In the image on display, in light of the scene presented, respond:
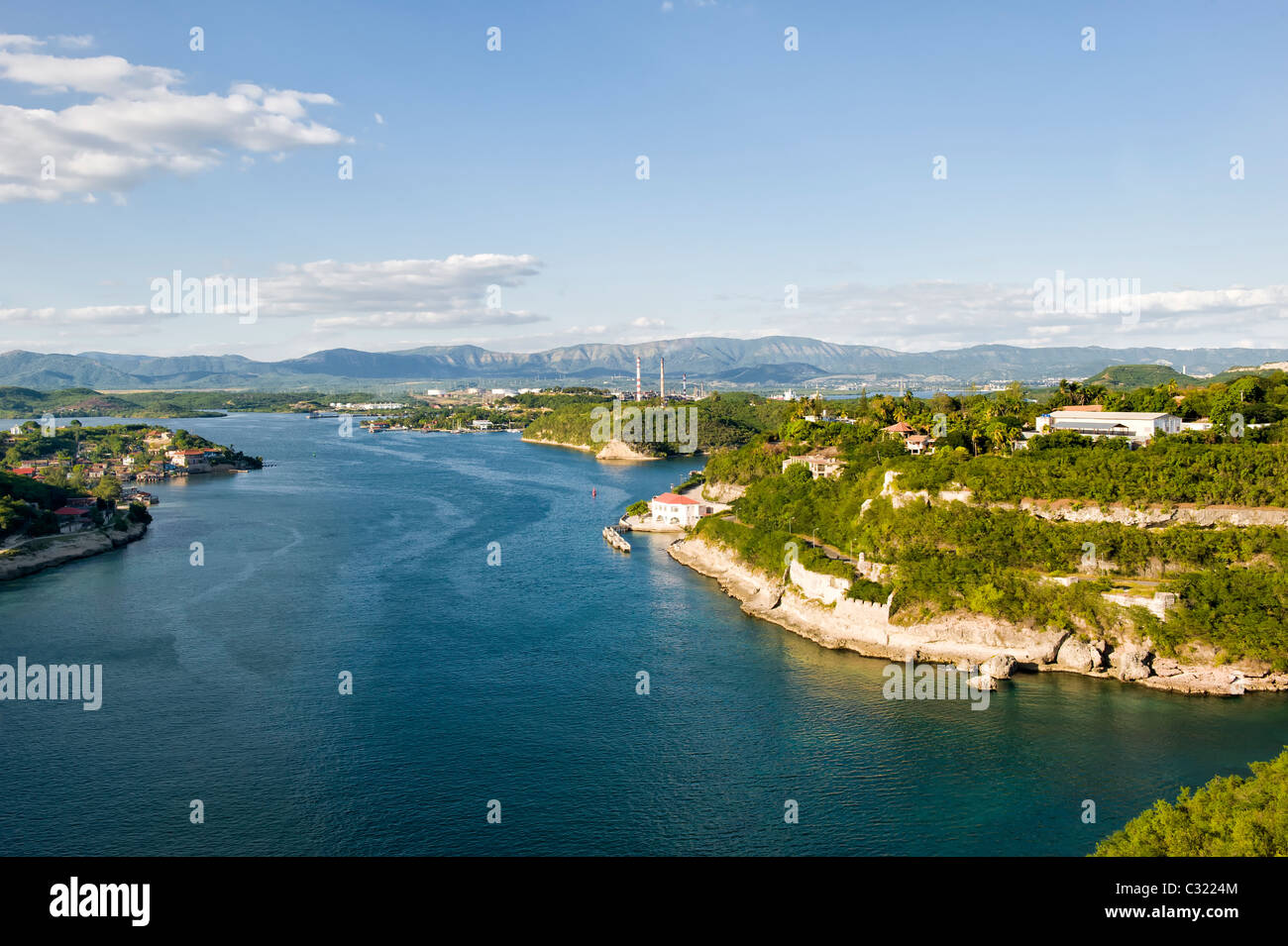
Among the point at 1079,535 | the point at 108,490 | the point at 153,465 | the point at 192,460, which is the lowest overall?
the point at 1079,535

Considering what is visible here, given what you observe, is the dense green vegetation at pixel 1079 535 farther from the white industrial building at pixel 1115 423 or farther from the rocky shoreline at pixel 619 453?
the rocky shoreline at pixel 619 453

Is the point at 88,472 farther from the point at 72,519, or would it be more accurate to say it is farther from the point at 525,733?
the point at 525,733

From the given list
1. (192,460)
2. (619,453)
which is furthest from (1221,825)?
(192,460)

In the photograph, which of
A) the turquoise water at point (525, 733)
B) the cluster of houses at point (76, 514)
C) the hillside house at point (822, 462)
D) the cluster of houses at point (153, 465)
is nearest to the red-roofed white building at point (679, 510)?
the hillside house at point (822, 462)

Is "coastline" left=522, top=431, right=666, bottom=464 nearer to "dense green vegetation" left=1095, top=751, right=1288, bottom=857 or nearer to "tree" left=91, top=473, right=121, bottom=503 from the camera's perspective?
"tree" left=91, top=473, right=121, bottom=503

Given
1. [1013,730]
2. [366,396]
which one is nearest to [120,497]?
[1013,730]

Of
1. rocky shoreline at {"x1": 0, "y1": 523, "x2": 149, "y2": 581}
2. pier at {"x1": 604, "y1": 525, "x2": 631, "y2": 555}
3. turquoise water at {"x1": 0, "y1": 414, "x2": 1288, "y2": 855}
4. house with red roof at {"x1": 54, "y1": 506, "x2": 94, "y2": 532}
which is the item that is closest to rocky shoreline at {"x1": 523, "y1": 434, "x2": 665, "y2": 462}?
pier at {"x1": 604, "y1": 525, "x2": 631, "y2": 555}
